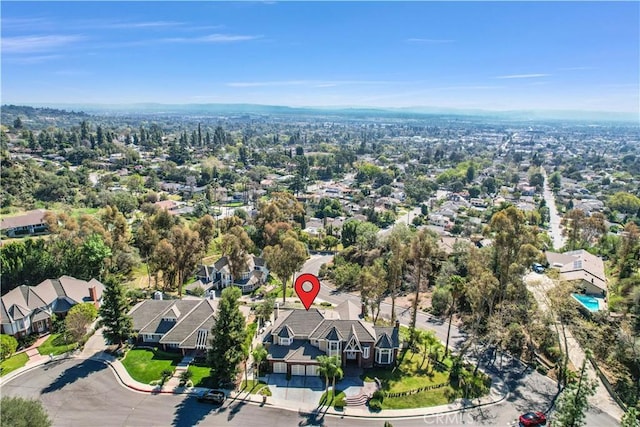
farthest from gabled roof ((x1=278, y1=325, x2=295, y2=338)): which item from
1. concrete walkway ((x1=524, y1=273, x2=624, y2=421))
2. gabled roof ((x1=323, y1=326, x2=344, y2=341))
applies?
concrete walkway ((x1=524, y1=273, x2=624, y2=421))

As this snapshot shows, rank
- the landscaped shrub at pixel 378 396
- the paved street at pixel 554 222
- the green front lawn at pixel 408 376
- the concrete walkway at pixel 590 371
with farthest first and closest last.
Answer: the paved street at pixel 554 222, the green front lawn at pixel 408 376, the concrete walkway at pixel 590 371, the landscaped shrub at pixel 378 396

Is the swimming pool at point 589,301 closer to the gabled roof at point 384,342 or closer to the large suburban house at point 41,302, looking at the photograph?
the gabled roof at point 384,342

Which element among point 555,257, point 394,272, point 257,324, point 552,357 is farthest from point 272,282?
point 555,257

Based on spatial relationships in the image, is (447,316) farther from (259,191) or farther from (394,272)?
(259,191)

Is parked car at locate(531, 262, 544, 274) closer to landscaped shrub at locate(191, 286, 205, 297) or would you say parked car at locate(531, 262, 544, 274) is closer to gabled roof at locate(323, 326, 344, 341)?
gabled roof at locate(323, 326, 344, 341)

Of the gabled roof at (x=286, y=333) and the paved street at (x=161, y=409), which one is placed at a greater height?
the gabled roof at (x=286, y=333)

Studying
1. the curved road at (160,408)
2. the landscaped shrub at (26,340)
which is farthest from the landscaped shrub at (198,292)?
the landscaped shrub at (26,340)
